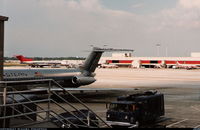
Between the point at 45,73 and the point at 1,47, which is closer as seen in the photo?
the point at 1,47

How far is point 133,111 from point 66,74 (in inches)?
697

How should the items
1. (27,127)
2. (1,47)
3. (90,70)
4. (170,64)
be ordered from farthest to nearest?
1. (170,64)
2. (90,70)
3. (1,47)
4. (27,127)

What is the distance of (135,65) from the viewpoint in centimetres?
14938

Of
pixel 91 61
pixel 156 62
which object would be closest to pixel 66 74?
pixel 91 61

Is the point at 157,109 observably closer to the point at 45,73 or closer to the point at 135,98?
the point at 135,98

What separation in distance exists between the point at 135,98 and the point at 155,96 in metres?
1.73

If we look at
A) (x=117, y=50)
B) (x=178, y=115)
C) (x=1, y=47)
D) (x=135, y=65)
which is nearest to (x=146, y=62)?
(x=135, y=65)

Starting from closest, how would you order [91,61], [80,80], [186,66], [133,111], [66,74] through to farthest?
1. [133,111]
2. [66,74]
3. [80,80]
4. [91,61]
5. [186,66]

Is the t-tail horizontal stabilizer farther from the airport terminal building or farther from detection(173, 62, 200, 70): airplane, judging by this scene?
the airport terminal building

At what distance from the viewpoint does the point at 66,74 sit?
33.9 m

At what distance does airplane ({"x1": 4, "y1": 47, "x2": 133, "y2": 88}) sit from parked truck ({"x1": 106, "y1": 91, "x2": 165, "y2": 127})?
14.8m

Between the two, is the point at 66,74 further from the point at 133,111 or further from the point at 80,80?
the point at 133,111

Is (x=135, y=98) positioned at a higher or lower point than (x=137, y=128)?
higher

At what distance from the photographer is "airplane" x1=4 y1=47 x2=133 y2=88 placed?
1192 inches
